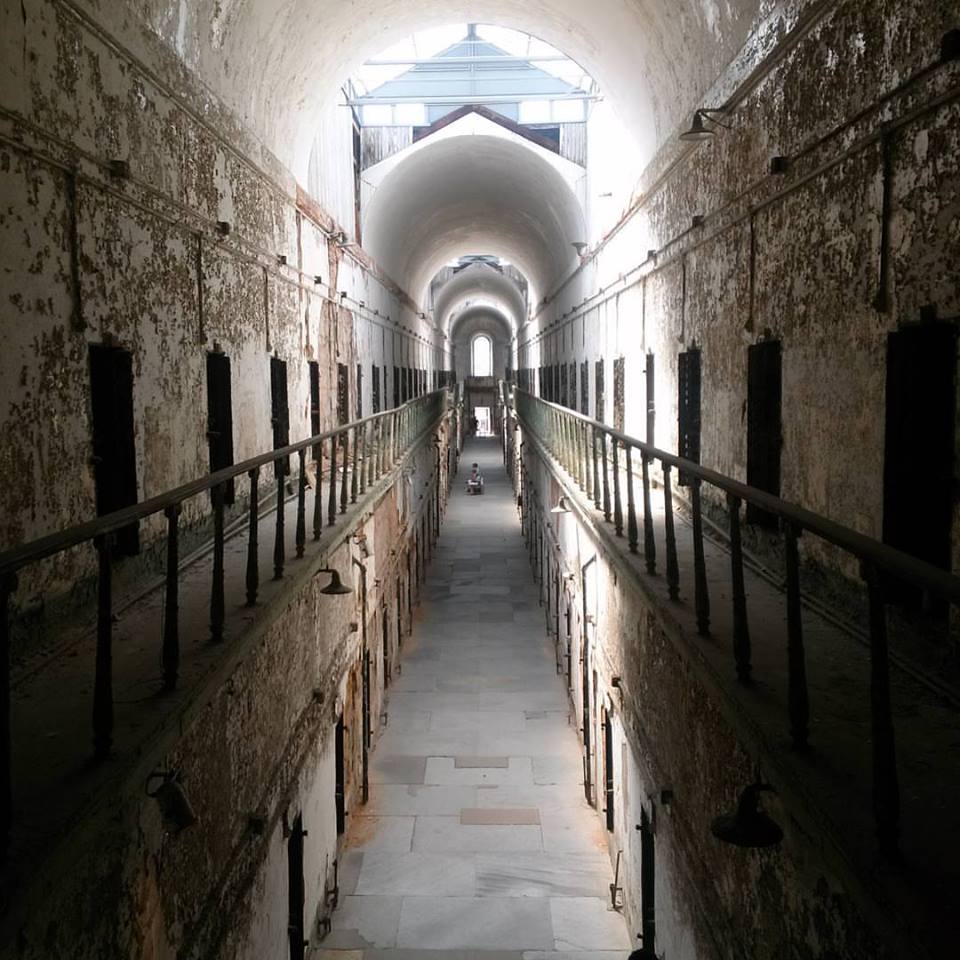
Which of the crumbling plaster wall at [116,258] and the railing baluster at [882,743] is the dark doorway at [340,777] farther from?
the railing baluster at [882,743]

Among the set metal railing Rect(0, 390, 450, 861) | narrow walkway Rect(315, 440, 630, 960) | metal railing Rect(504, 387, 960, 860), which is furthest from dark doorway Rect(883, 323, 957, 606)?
narrow walkway Rect(315, 440, 630, 960)

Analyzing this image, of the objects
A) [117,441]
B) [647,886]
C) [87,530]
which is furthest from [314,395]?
[87,530]

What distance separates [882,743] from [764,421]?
379cm

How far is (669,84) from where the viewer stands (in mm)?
8141

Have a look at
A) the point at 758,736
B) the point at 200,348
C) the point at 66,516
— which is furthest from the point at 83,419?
the point at 758,736

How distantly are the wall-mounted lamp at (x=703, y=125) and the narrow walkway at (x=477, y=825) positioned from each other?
20.2ft

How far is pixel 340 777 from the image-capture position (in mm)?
8430

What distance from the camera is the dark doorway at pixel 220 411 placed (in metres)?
7.21

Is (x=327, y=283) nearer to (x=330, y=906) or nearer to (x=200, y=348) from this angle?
(x=200, y=348)

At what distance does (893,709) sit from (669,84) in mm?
6573

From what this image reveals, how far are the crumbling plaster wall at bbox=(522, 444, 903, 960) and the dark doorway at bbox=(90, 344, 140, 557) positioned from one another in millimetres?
3050

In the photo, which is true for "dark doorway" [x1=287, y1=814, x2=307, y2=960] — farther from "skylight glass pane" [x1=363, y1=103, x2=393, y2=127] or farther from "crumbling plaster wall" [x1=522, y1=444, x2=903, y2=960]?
"skylight glass pane" [x1=363, y1=103, x2=393, y2=127]

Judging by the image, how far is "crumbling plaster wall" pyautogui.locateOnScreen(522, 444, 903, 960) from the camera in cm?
265

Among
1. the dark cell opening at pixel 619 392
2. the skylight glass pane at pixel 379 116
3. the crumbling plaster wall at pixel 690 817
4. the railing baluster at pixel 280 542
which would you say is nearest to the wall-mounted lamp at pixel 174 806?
the crumbling plaster wall at pixel 690 817
